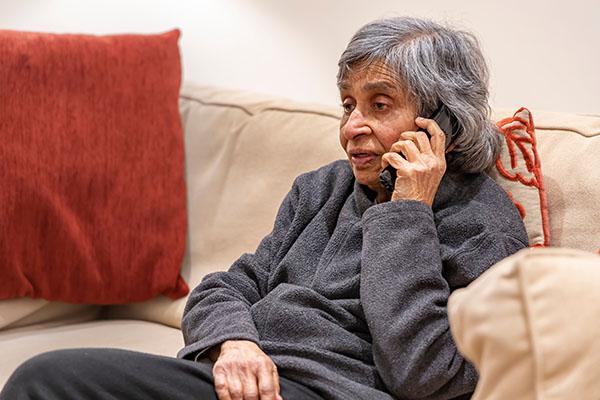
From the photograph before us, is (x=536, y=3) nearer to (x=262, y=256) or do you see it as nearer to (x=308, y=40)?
(x=308, y=40)

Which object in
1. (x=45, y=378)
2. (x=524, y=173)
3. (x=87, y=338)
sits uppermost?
(x=524, y=173)

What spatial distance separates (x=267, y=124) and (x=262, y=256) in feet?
1.76

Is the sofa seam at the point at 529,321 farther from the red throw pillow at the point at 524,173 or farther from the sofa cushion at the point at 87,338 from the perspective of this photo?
the sofa cushion at the point at 87,338

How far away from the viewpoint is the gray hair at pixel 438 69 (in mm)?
1772

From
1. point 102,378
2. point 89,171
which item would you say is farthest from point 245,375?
point 89,171

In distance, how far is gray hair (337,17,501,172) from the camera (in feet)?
5.82

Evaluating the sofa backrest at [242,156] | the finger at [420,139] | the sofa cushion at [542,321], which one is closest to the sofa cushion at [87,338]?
the sofa backrest at [242,156]

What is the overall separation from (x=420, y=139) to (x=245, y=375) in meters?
0.50

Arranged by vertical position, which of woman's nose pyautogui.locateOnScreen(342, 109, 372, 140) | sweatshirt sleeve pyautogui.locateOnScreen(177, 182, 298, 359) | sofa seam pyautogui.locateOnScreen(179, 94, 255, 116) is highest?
woman's nose pyautogui.locateOnScreen(342, 109, 372, 140)

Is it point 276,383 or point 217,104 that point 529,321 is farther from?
point 217,104

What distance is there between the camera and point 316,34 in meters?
2.64

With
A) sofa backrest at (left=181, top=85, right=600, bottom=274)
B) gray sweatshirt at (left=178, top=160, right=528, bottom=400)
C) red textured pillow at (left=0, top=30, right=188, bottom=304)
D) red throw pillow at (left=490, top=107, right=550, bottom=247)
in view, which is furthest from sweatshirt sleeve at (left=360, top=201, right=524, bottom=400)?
red textured pillow at (left=0, top=30, right=188, bottom=304)

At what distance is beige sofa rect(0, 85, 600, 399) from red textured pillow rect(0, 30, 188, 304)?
5 cm

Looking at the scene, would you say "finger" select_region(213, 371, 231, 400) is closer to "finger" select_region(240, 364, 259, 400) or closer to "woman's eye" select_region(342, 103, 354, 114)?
"finger" select_region(240, 364, 259, 400)
